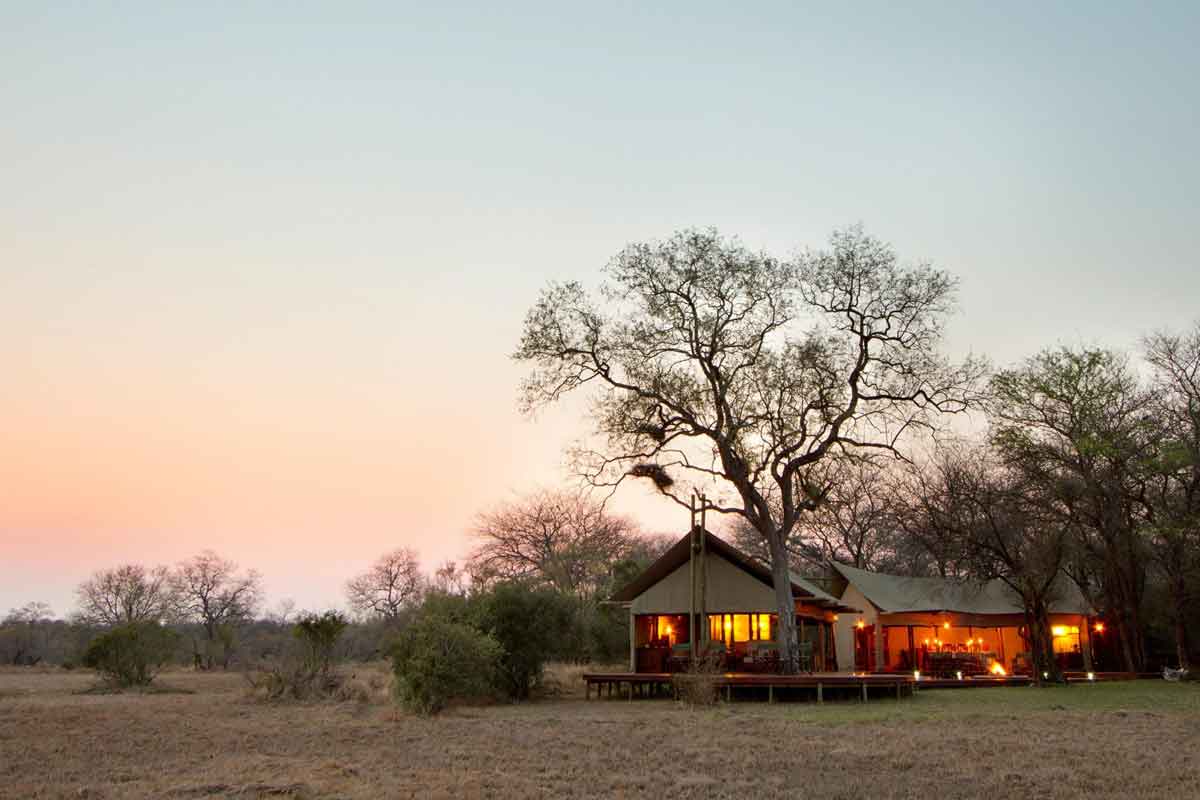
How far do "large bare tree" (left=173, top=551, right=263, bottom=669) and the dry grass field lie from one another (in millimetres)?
46781

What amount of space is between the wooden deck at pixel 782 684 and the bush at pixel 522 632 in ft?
4.96

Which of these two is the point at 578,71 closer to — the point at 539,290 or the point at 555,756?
the point at 539,290

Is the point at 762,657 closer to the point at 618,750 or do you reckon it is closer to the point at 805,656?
the point at 805,656

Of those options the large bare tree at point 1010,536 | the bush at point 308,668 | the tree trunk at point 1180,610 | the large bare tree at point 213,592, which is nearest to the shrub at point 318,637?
the bush at point 308,668

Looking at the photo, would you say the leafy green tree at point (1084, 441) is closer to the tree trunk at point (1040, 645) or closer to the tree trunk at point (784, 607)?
the tree trunk at point (1040, 645)

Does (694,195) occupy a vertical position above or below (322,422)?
above

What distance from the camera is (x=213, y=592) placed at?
219ft

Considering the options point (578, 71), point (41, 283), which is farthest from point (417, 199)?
point (41, 283)

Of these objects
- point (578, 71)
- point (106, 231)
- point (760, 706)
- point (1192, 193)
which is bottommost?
point (760, 706)

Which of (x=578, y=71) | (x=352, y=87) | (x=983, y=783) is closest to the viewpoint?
(x=983, y=783)

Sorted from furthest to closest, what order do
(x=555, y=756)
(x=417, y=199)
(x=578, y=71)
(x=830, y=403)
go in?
1. (x=830, y=403)
2. (x=417, y=199)
3. (x=578, y=71)
4. (x=555, y=756)

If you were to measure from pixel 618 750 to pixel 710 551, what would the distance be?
1581 cm

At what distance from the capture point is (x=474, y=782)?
11.0 meters

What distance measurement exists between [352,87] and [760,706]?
16668 mm
